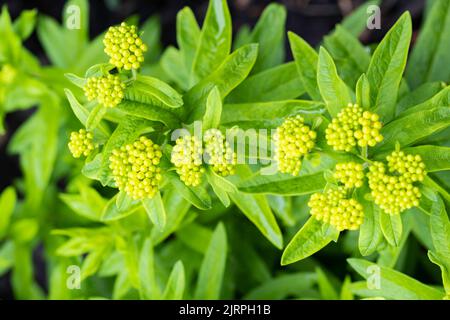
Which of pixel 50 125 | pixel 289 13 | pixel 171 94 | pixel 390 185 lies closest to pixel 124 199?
pixel 171 94

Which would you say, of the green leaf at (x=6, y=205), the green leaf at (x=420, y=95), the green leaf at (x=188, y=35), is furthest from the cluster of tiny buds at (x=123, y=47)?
the green leaf at (x=6, y=205)

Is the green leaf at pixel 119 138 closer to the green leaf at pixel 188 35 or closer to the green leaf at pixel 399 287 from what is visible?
the green leaf at pixel 188 35

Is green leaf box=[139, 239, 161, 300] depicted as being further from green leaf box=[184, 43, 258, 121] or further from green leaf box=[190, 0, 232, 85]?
green leaf box=[190, 0, 232, 85]

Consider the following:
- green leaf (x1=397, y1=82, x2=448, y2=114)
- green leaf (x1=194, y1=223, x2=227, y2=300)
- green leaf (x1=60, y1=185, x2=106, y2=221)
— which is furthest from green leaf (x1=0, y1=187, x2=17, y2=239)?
A: green leaf (x1=397, y1=82, x2=448, y2=114)

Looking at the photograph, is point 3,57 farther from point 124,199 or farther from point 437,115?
point 437,115

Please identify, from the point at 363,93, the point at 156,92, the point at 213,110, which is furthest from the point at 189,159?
the point at 363,93
